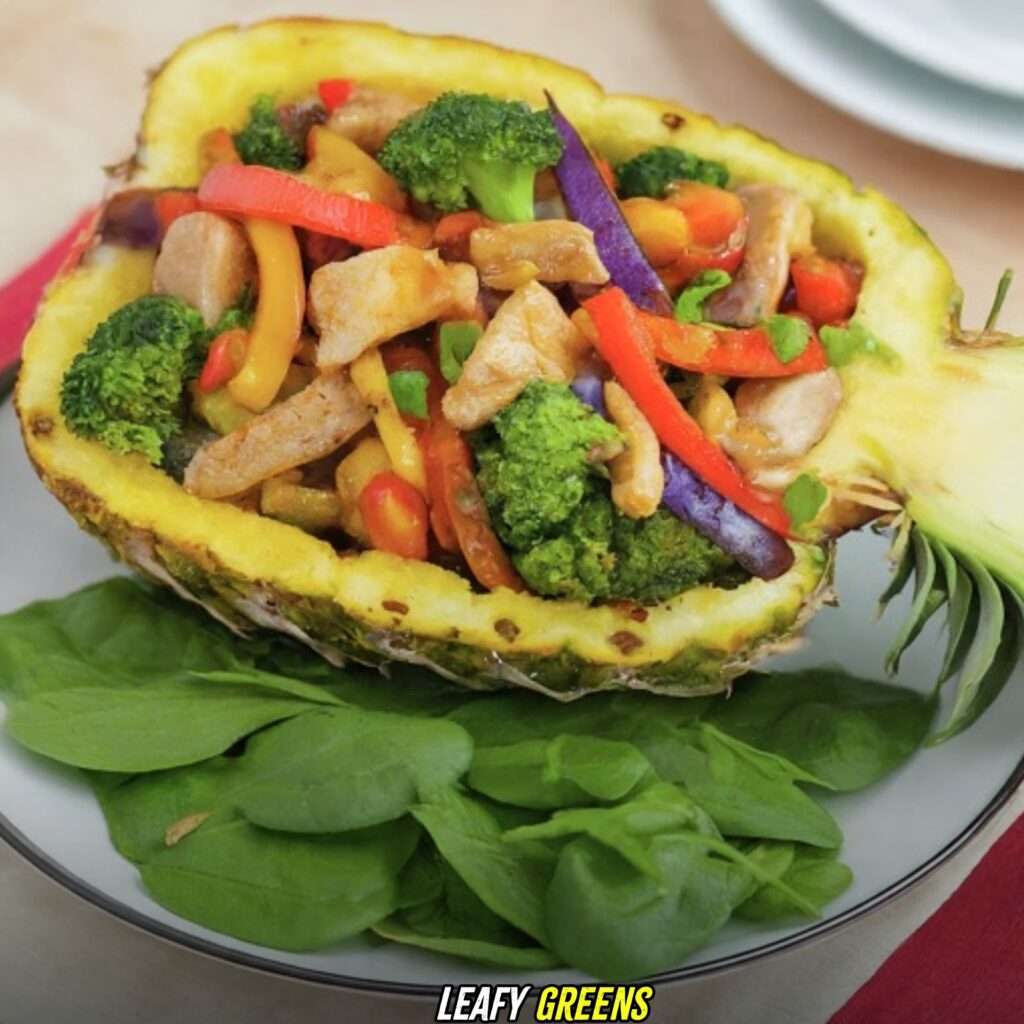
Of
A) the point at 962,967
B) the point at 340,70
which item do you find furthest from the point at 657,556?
the point at 340,70

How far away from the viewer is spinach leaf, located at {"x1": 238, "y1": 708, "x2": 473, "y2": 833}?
1391 mm

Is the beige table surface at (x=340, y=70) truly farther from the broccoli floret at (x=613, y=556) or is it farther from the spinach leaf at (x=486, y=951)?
the broccoli floret at (x=613, y=556)

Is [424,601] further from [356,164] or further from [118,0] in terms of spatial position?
A: [118,0]

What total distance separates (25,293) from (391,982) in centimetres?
126

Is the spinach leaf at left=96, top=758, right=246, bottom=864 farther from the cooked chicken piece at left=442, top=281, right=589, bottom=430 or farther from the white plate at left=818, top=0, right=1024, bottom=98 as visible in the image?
the white plate at left=818, top=0, right=1024, bottom=98

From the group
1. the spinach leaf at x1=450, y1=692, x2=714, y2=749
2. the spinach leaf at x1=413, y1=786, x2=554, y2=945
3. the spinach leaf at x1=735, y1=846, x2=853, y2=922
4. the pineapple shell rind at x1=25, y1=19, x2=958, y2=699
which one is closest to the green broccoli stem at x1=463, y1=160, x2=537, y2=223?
the pineapple shell rind at x1=25, y1=19, x2=958, y2=699

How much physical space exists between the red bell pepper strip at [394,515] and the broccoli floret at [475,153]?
0.39m

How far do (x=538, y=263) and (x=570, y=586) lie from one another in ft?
1.37

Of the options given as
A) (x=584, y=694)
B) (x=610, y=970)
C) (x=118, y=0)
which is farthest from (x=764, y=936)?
(x=118, y=0)

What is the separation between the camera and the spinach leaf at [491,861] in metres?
1.35

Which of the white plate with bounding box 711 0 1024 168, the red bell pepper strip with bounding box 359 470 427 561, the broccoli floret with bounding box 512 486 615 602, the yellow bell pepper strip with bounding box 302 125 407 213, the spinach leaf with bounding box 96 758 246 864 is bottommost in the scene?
the spinach leaf with bounding box 96 758 246 864

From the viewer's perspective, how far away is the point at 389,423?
1560mm

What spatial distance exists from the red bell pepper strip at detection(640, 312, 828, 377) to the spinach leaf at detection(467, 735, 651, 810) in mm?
470

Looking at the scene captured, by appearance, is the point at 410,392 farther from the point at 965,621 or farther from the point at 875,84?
the point at 875,84
